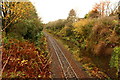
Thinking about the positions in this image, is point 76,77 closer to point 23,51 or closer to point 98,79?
point 98,79

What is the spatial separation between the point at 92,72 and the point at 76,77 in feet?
7.15

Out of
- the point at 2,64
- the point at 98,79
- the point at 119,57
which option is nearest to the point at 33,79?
the point at 2,64

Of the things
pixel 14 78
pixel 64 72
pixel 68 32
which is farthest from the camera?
pixel 68 32

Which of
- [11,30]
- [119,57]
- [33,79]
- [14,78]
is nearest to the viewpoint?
[14,78]

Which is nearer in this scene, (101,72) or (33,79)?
(33,79)

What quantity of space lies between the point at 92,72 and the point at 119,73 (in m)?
2.36

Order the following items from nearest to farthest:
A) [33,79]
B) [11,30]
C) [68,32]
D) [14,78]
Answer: [14,78] → [33,79] → [11,30] → [68,32]

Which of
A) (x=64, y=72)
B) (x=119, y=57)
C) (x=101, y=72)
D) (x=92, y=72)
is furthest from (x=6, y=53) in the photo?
(x=119, y=57)

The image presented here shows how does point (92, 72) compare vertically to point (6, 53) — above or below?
below

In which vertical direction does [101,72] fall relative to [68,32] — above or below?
below

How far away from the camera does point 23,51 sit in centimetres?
926

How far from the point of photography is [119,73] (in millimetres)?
8469

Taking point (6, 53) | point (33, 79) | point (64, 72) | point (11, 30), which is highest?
point (11, 30)

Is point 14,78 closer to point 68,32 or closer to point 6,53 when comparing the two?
point 6,53
